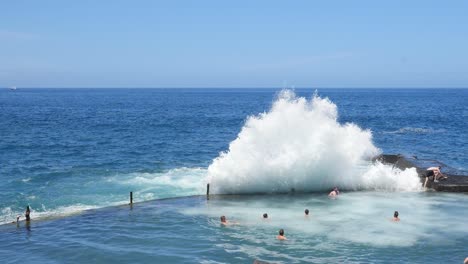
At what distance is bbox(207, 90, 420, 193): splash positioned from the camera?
3628 centimetres

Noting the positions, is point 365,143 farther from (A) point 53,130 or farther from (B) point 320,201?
(A) point 53,130

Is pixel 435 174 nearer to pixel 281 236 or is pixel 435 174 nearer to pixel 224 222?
pixel 281 236

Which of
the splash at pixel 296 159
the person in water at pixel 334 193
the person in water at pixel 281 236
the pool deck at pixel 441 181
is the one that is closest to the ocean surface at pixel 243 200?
the splash at pixel 296 159

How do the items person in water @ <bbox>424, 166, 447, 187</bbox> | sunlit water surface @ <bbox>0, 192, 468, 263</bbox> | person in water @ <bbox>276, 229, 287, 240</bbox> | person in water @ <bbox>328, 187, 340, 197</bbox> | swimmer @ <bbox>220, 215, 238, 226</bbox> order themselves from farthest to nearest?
person in water @ <bbox>424, 166, 447, 187</bbox> < person in water @ <bbox>328, 187, 340, 197</bbox> < swimmer @ <bbox>220, 215, 238, 226</bbox> < person in water @ <bbox>276, 229, 287, 240</bbox> < sunlit water surface @ <bbox>0, 192, 468, 263</bbox>

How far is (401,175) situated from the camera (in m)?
36.7

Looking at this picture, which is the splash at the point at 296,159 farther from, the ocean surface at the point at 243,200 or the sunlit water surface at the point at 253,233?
the sunlit water surface at the point at 253,233

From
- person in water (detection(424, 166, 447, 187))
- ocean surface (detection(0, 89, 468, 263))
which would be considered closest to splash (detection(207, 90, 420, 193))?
ocean surface (detection(0, 89, 468, 263))

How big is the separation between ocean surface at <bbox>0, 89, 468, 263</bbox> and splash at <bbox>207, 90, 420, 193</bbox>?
8 centimetres

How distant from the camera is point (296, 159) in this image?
37625 mm

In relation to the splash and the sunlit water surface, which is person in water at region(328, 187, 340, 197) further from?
the splash

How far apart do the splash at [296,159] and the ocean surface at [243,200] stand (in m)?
0.08

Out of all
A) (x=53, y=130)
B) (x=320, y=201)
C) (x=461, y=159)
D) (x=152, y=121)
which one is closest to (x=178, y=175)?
(x=320, y=201)

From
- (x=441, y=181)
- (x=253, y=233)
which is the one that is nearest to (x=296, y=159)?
(x=441, y=181)

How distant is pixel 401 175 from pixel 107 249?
73.4ft
